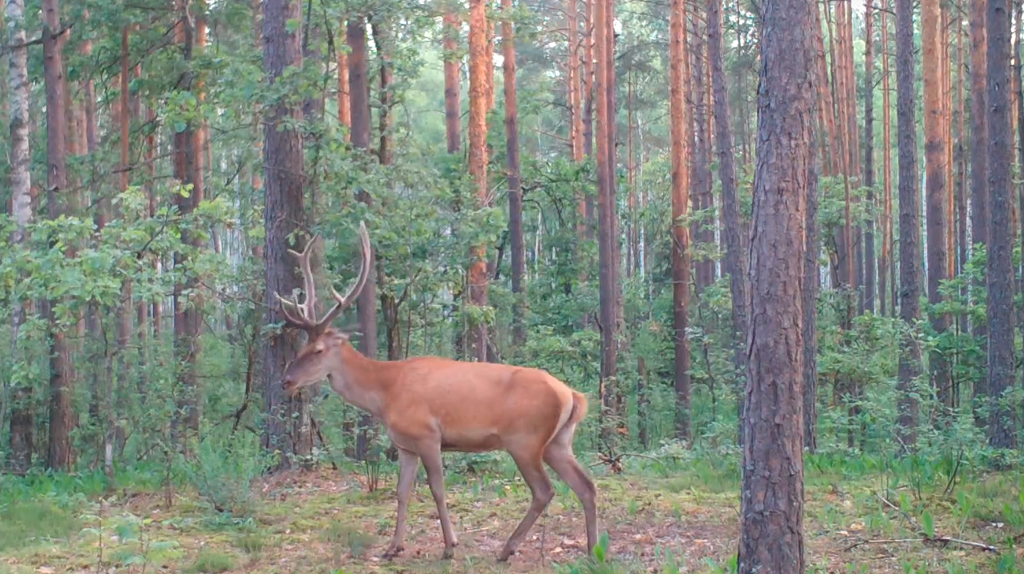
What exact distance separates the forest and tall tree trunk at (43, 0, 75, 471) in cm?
5

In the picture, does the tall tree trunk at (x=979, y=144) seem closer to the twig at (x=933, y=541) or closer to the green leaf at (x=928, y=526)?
the twig at (x=933, y=541)

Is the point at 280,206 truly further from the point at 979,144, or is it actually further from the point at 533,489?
the point at 979,144

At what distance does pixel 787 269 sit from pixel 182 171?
508 inches

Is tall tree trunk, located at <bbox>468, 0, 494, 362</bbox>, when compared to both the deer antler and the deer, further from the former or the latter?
the deer

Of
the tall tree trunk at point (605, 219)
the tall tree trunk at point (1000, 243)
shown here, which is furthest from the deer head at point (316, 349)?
the tall tree trunk at point (605, 219)

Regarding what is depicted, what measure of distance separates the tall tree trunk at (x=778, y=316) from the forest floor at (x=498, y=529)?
1.09 meters

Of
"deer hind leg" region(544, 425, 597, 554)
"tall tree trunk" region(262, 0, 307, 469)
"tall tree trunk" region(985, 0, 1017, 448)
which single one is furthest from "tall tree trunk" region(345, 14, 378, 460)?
"tall tree trunk" region(985, 0, 1017, 448)

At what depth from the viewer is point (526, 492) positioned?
35.4 feet

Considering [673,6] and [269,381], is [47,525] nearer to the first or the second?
[269,381]

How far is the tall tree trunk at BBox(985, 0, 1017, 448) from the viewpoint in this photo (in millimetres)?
12914

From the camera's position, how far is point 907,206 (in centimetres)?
1777

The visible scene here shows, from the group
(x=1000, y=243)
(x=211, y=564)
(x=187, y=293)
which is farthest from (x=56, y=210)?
(x=1000, y=243)

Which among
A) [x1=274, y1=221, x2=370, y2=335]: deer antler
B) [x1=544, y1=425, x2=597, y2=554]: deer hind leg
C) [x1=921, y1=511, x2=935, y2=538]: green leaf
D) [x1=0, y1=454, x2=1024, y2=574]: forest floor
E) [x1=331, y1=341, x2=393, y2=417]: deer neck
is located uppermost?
[x1=274, y1=221, x2=370, y2=335]: deer antler

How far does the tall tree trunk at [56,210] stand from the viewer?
13.8 m
